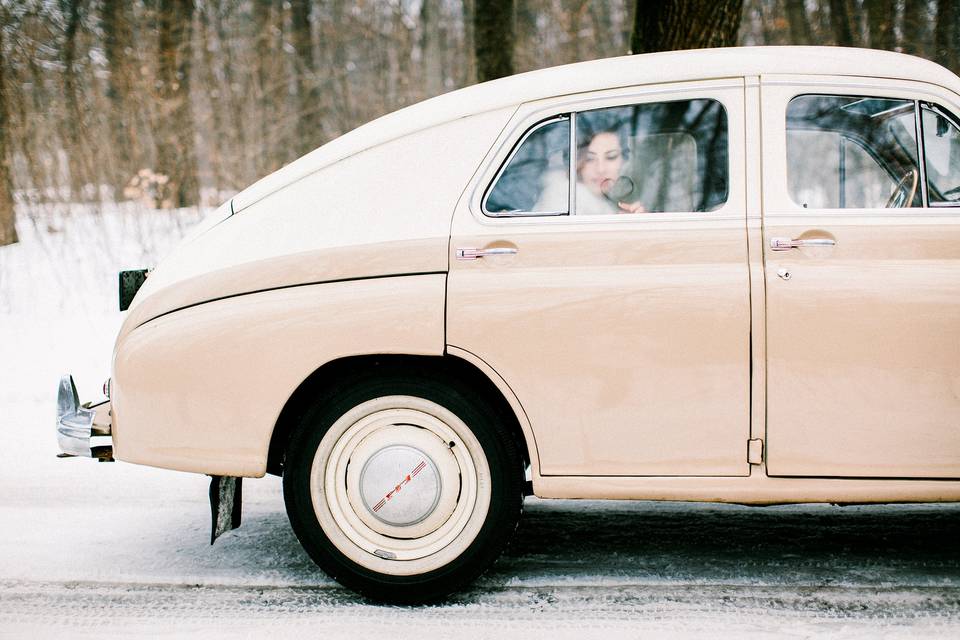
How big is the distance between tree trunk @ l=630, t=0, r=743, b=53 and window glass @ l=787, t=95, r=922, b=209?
141 inches

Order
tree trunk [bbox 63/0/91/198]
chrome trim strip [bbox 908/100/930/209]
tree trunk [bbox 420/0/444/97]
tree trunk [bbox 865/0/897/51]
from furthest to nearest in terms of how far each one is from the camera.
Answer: tree trunk [bbox 420/0/444/97] < tree trunk [bbox 865/0/897/51] < tree trunk [bbox 63/0/91/198] < chrome trim strip [bbox 908/100/930/209]

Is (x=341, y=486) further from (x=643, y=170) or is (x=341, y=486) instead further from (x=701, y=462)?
(x=643, y=170)

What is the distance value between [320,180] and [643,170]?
49.4 inches

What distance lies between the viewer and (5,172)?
1180 centimetres

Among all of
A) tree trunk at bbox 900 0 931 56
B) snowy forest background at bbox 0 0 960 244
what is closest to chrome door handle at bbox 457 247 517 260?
snowy forest background at bbox 0 0 960 244

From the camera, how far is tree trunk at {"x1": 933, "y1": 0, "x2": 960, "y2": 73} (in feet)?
45.0

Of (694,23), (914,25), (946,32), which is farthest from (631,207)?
(914,25)

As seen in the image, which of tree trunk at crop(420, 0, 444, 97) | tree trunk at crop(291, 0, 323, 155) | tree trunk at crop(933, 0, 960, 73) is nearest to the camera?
tree trunk at crop(933, 0, 960, 73)

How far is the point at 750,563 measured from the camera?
3.98 metres

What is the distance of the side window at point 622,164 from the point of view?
3.48m

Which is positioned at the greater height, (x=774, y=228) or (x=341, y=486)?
(x=774, y=228)

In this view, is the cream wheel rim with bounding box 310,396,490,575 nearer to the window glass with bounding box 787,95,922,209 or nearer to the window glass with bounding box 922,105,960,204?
the window glass with bounding box 787,95,922,209

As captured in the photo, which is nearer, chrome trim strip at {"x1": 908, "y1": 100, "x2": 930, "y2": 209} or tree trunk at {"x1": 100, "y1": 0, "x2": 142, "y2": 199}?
chrome trim strip at {"x1": 908, "y1": 100, "x2": 930, "y2": 209}

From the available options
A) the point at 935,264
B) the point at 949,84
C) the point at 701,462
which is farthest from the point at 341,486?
the point at 949,84
